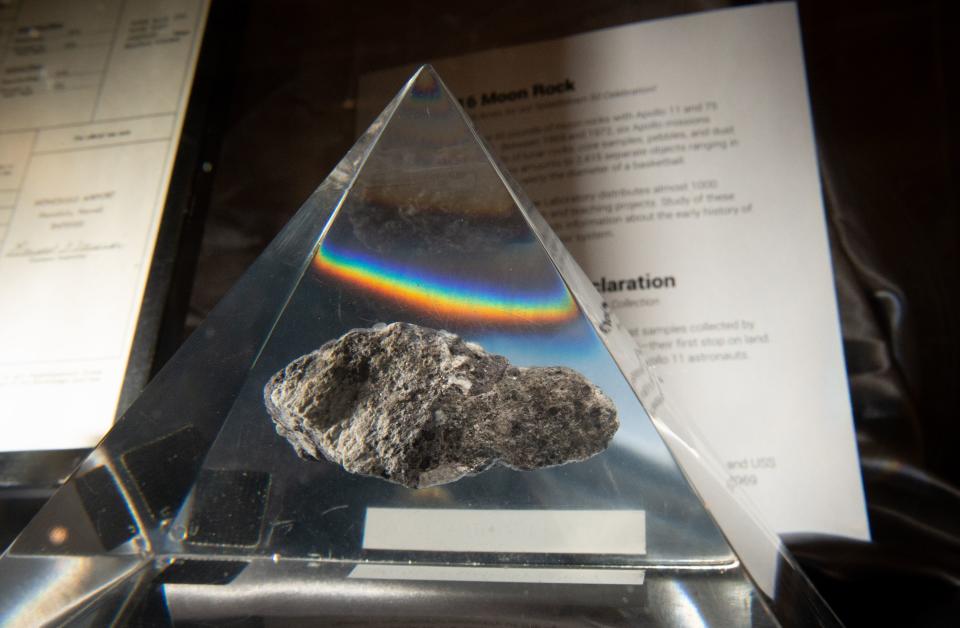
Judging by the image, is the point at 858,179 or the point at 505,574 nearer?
the point at 505,574

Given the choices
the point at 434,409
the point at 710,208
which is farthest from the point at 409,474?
the point at 710,208

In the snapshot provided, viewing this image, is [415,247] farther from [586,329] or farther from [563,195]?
[563,195]

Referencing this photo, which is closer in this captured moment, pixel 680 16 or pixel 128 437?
pixel 128 437

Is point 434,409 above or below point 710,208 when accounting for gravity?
below

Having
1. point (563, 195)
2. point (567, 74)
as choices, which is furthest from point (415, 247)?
point (567, 74)
